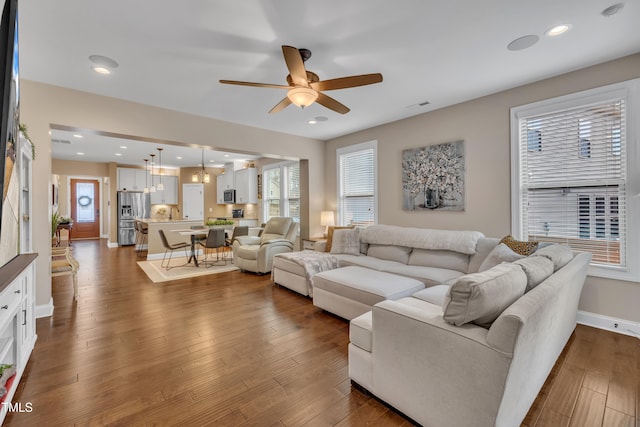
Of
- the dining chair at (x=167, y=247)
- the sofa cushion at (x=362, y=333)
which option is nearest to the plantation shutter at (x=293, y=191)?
the dining chair at (x=167, y=247)

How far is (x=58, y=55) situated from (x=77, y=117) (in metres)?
0.97

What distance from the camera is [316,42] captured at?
97.7 inches

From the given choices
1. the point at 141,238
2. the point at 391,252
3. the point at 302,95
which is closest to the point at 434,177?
the point at 391,252

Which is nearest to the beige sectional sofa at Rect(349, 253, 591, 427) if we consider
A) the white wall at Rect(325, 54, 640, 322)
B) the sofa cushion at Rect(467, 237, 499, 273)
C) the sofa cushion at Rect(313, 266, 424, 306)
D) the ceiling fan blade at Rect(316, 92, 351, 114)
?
the sofa cushion at Rect(313, 266, 424, 306)

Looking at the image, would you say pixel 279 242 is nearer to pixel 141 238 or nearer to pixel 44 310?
pixel 44 310

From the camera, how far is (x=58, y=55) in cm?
268

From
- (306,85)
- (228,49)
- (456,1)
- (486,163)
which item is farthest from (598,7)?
(228,49)

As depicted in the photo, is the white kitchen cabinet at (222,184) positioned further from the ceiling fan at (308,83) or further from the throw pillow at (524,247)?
the throw pillow at (524,247)

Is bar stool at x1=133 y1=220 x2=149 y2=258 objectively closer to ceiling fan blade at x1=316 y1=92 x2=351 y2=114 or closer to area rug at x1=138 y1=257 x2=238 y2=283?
area rug at x1=138 y1=257 x2=238 y2=283

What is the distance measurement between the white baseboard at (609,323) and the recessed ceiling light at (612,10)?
2.84 m

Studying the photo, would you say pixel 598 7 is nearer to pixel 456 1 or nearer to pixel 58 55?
pixel 456 1

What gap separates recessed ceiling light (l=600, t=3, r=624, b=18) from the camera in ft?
6.76

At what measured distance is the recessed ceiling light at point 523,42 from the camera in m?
2.44

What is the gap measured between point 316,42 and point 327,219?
3.64 meters
